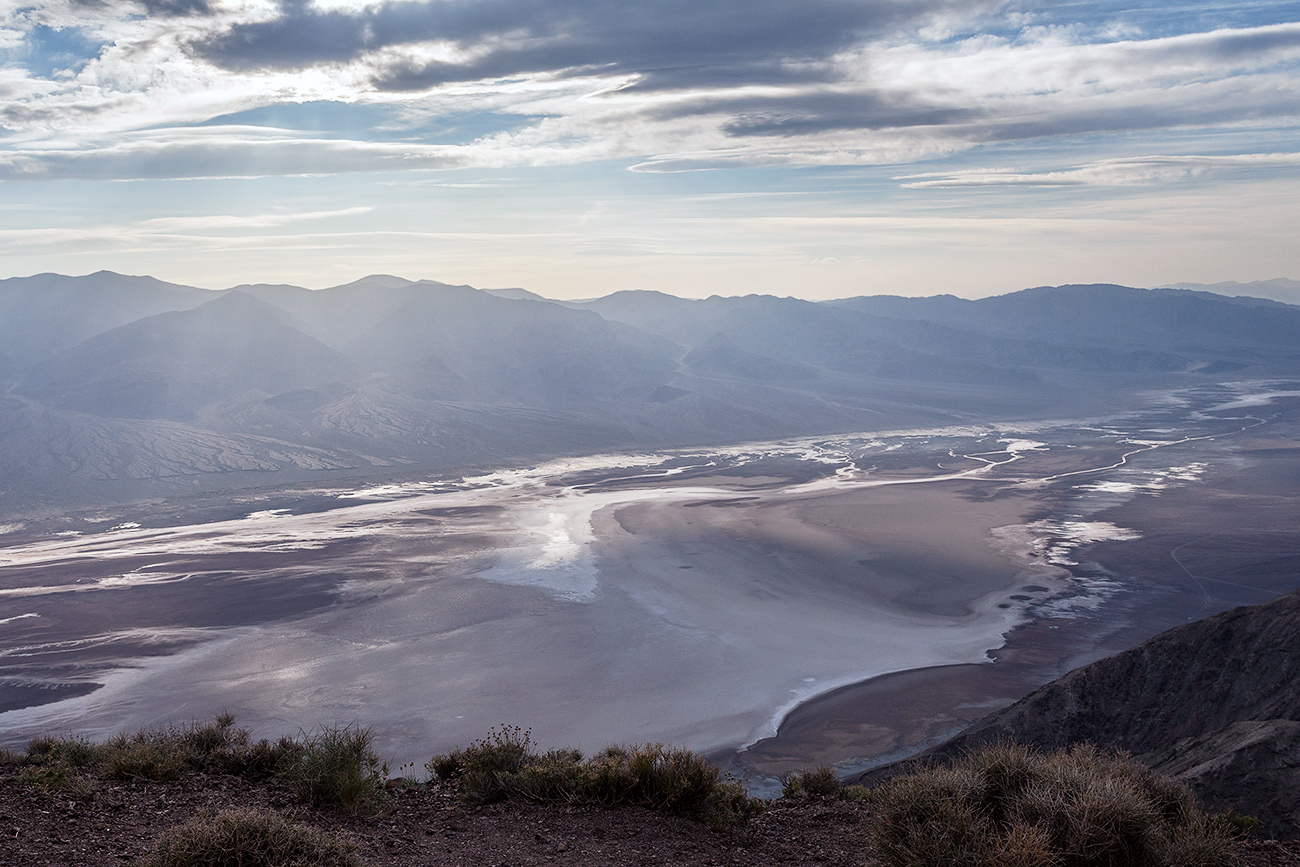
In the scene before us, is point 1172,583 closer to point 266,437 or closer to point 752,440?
point 752,440

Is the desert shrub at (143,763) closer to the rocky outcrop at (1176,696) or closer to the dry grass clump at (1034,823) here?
the dry grass clump at (1034,823)

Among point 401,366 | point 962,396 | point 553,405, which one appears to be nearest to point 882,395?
point 962,396

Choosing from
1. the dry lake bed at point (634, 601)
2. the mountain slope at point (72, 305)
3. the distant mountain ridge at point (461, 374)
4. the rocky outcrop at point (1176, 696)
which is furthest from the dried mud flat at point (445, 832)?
the mountain slope at point (72, 305)

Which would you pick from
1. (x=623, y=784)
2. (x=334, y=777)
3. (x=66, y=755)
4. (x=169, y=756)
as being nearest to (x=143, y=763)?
(x=169, y=756)

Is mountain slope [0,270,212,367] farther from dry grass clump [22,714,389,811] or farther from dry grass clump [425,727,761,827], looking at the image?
dry grass clump [425,727,761,827]

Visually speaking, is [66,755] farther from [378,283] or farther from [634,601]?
[378,283]

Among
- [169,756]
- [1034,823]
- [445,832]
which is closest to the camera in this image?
[1034,823]

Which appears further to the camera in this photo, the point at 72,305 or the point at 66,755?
the point at 72,305
